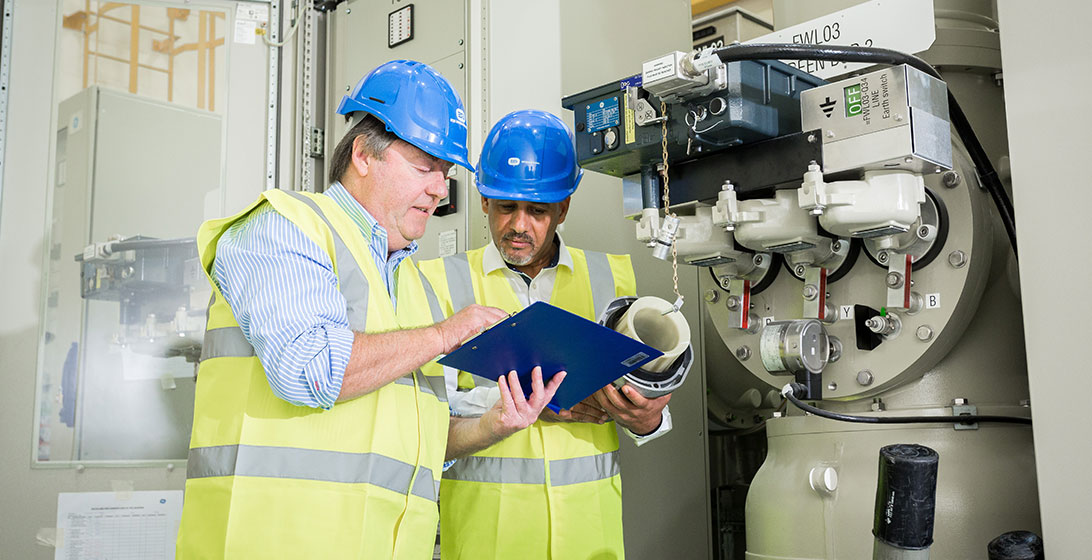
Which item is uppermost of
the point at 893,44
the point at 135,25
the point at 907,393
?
the point at 135,25

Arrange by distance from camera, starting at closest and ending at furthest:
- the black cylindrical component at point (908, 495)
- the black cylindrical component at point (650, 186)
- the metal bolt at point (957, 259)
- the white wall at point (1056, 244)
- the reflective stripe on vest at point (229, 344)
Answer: the black cylindrical component at point (908, 495)
the white wall at point (1056, 244)
the reflective stripe on vest at point (229, 344)
the metal bolt at point (957, 259)
the black cylindrical component at point (650, 186)

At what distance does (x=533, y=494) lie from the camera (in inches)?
72.4

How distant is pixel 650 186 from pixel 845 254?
1.25 feet

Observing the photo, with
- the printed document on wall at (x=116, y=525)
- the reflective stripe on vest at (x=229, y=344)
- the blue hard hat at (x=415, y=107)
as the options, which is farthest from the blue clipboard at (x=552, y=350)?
the printed document on wall at (x=116, y=525)

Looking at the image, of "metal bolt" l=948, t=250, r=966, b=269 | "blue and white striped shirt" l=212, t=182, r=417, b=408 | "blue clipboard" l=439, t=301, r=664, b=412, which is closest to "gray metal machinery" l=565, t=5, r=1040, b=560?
"metal bolt" l=948, t=250, r=966, b=269

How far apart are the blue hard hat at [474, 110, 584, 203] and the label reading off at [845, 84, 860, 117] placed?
2.18ft

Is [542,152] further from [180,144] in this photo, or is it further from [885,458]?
[180,144]

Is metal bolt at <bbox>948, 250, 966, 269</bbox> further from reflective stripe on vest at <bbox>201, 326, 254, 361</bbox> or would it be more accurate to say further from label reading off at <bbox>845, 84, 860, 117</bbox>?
reflective stripe on vest at <bbox>201, 326, 254, 361</bbox>

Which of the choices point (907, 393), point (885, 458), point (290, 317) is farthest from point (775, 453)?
point (290, 317)

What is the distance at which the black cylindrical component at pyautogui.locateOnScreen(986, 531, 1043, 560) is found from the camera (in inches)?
51.2

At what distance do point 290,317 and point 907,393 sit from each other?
3.72 feet

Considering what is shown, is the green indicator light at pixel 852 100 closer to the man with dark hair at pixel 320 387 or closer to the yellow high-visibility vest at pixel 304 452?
the man with dark hair at pixel 320 387

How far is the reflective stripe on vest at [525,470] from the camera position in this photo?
1844mm

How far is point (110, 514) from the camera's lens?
8.12 ft
